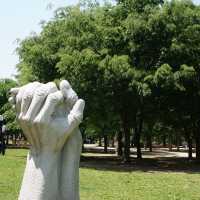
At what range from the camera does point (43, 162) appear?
693 centimetres

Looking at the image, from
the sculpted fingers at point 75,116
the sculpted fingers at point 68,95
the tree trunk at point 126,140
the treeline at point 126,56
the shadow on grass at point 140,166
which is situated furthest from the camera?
the tree trunk at point 126,140

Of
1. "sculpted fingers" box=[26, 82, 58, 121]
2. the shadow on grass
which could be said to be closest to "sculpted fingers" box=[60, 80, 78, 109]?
"sculpted fingers" box=[26, 82, 58, 121]

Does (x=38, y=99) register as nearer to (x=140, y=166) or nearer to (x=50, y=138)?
(x=50, y=138)

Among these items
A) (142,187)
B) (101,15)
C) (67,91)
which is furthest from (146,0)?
(67,91)

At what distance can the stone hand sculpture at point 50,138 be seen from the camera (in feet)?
22.4

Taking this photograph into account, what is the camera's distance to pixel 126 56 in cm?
2452

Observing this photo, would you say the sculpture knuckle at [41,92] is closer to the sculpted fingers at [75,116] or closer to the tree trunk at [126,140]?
the sculpted fingers at [75,116]

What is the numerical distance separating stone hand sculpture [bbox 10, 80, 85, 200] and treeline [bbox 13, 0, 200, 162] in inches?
645

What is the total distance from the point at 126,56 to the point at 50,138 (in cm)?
1796

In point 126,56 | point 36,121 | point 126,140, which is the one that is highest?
point 126,56

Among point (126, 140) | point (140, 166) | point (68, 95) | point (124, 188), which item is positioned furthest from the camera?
point (126, 140)

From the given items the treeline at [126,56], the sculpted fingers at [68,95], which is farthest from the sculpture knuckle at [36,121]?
the treeline at [126,56]

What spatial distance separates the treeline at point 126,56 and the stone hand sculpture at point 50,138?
53.8 ft

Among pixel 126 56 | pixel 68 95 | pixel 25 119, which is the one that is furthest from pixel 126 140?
pixel 25 119
